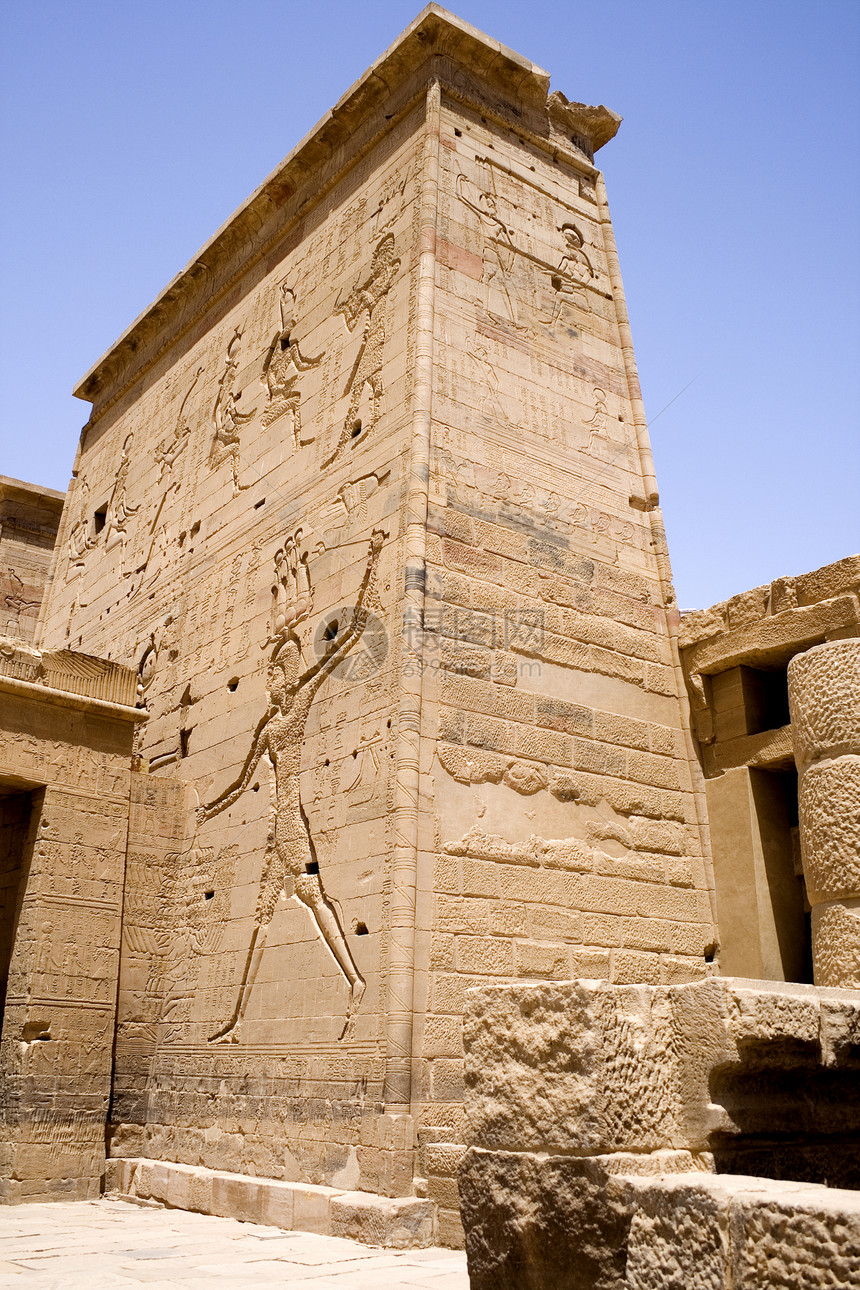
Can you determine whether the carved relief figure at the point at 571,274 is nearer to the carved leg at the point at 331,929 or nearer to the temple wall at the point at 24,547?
the carved leg at the point at 331,929

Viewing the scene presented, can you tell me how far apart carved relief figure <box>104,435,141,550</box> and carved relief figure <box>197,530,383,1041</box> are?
169 inches

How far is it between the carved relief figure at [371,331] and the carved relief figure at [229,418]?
1595 mm

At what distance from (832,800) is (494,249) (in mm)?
5320

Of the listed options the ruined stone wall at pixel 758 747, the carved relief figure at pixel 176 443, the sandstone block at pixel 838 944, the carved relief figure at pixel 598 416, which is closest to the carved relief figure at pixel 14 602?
the carved relief figure at pixel 176 443

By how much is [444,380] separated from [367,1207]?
15.8 ft

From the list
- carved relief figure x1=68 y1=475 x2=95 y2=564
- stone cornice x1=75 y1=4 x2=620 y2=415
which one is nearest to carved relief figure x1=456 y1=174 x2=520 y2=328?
stone cornice x1=75 y1=4 x2=620 y2=415

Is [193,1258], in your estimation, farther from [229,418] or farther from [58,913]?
[229,418]

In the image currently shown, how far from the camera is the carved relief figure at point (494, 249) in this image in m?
7.67

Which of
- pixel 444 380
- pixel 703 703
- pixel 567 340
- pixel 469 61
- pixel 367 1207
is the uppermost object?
pixel 469 61

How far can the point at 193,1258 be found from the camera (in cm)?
455

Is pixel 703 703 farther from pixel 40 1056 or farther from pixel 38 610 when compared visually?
pixel 38 610

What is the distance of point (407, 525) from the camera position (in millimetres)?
6422

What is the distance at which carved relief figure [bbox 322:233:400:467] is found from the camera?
7.41 m

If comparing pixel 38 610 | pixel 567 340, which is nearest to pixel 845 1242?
pixel 567 340
